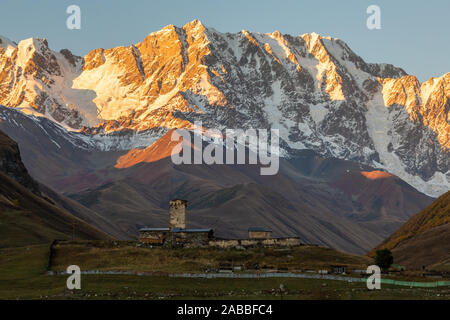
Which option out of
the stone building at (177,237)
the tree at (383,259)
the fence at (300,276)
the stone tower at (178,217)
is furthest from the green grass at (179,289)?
the stone tower at (178,217)

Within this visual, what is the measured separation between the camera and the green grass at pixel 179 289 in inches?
3410

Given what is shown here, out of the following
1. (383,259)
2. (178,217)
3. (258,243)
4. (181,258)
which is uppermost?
(178,217)

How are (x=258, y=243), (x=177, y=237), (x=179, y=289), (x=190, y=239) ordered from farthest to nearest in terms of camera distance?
1. (x=177, y=237)
2. (x=190, y=239)
3. (x=258, y=243)
4. (x=179, y=289)

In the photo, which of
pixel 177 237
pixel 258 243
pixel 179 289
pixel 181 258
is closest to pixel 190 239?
pixel 177 237

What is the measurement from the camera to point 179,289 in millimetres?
93125

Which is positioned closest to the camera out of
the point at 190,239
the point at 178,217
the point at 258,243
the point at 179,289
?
the point at 179,289

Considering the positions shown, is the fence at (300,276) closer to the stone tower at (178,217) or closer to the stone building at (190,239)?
the stone building at (190,239)

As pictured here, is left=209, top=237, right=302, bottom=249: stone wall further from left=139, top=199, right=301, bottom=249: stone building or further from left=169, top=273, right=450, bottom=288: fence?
left=169, top=273, right=450, bottom=288: fence

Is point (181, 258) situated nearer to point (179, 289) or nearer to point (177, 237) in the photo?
point (177, 237)

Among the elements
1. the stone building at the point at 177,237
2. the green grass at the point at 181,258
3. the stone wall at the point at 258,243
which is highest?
the stone building at the point at 177,237

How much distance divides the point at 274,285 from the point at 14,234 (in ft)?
243
